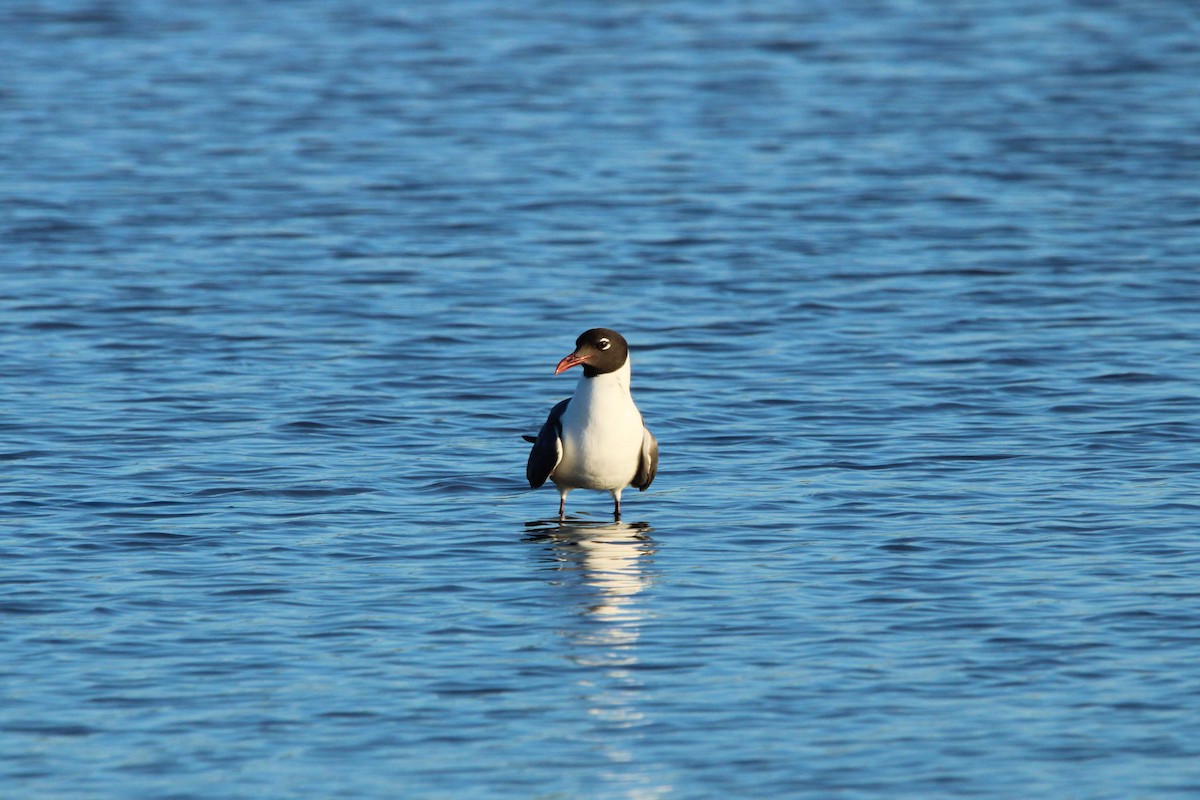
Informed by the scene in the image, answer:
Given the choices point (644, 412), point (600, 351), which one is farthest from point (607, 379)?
point (644, 412)

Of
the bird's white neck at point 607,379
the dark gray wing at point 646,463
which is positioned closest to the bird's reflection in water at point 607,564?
the dark gray wing at point 646,463

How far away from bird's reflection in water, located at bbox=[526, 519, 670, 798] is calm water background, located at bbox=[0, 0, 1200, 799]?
0.04 meters

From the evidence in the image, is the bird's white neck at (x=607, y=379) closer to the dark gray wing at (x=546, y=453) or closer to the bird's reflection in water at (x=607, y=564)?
the dark gray wing at (x=546, y=453)

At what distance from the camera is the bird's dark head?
14.7 meters

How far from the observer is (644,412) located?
18688 mm

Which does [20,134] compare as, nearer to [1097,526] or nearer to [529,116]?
[529,116]

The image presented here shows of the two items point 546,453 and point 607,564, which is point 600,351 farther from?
point 607,564

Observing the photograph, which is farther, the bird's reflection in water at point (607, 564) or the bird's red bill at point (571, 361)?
the bird's red bill at point (571, 361)

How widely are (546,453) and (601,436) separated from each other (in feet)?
1.41

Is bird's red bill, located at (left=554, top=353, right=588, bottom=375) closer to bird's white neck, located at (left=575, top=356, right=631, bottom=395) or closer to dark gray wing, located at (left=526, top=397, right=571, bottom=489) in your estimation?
bird's white neck, located at (left=575, top=356, right=631, bottom=395)

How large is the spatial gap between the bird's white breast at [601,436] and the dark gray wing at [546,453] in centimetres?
5

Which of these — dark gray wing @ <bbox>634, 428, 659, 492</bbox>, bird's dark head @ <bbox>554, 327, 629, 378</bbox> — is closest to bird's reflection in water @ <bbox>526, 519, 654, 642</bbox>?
dark gray wing @ <bbox>634, 428, 659, 492</bbox>

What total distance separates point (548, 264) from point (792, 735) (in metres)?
15.1

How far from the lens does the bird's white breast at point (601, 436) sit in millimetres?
14578
